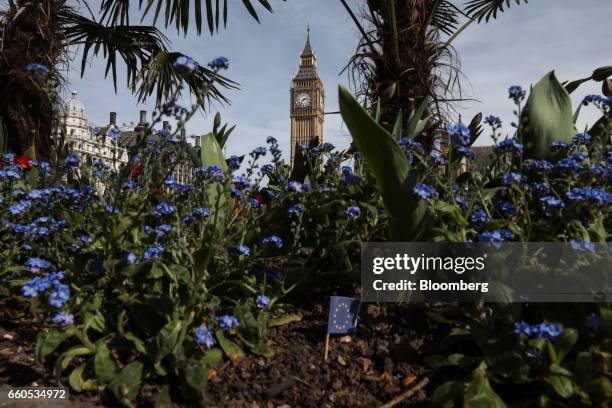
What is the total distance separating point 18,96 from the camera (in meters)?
5.17

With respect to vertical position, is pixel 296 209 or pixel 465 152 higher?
pixel 465 152

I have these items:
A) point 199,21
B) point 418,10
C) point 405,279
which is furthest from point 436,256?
point 199,21

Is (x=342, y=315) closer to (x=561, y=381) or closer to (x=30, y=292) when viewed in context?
(x=561, y=381)

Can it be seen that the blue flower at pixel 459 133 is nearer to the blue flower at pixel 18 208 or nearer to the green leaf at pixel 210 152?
the green leaf at pixel 210 152

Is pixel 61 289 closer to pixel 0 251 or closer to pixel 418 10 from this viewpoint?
pixel 0 251

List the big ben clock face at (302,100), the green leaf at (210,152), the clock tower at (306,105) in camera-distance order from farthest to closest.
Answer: the big ben clock face at (302,100) < the clock tower at (306,105) < the green leaf at (210,152)

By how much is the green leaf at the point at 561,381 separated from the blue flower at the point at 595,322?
16cm

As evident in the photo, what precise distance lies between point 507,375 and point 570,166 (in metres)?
0.76

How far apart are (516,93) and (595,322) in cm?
97

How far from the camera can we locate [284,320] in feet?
6.63

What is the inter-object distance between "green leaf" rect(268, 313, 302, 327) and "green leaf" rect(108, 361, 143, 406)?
0.54m

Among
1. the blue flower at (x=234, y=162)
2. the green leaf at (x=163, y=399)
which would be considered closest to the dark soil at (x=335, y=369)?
the green leaf at (x=163, y=399)

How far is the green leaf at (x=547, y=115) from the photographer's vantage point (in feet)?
7.63

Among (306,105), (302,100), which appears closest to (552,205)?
(306,105)
